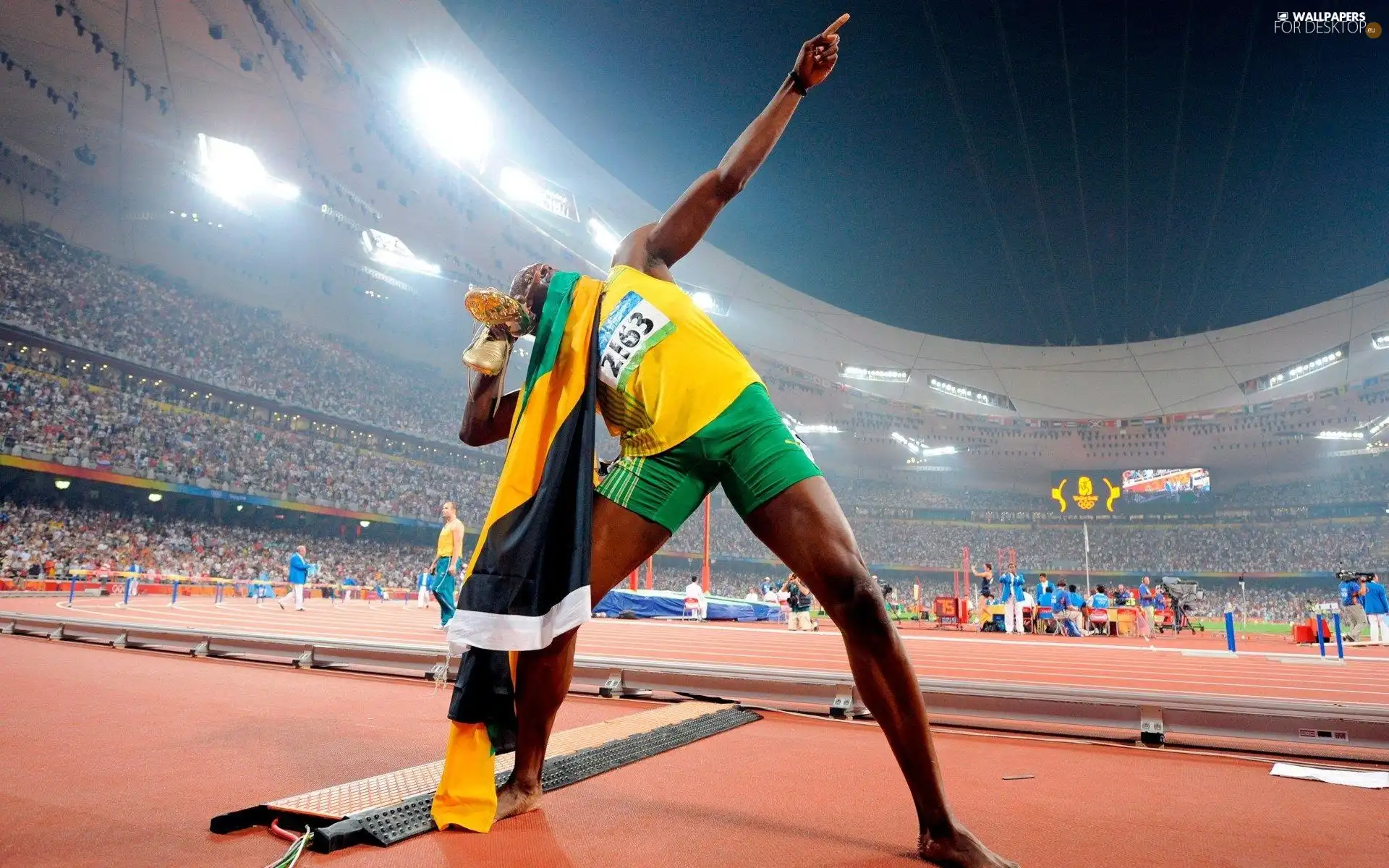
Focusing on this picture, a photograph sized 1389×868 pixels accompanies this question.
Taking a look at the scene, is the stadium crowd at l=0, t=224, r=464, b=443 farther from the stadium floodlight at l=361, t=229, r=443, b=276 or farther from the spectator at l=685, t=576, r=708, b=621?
the spectator at l=685, t=576, r=708, b=621

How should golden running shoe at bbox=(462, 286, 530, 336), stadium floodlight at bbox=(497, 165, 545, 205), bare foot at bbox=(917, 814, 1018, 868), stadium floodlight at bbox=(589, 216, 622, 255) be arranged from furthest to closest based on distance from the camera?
1. stadium floodlight at bbox=(589, 216, 622, 255)
2. stadium floodlight at bbox=(497, 165, 545, 205)
3. golden running shoe at bbox=(462, 286, 530, 336)
4. bare foot at bbox=(917, 814, 1018, 868)

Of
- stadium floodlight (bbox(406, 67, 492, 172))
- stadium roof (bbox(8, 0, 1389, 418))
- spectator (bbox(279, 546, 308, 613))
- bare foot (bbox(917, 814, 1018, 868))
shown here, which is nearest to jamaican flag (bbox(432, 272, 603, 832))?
bare foot (bbox(917, 814, 1018, 868))

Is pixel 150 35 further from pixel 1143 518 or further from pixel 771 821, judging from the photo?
pixel 1143 518

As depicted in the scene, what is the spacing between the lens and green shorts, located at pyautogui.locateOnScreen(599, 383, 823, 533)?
68.2 inches

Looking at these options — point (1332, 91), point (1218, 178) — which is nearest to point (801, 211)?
point (1218, 178)

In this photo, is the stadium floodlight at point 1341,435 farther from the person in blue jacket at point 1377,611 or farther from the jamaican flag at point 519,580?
the jamaican flag at point 519,580

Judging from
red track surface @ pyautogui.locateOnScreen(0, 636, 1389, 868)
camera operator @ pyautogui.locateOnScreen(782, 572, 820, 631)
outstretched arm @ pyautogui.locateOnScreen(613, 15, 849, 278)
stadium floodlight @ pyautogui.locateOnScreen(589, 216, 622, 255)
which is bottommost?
camera operator @ pyautogui.locateOnScreen(782, 572, 820, 631)

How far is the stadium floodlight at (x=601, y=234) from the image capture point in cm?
2783

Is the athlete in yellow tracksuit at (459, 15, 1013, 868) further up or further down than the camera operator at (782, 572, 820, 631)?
further up

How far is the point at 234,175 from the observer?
25.3m

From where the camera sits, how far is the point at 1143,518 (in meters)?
41.4

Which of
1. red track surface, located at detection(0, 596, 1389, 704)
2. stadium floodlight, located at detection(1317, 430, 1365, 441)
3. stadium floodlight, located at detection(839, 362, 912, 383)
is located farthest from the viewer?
stadium floodlight, located at detection(839, 362, 912, 383)

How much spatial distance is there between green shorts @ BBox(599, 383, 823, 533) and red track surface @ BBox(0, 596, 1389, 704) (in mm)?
3021

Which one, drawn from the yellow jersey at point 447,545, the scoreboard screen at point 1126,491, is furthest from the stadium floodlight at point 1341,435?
the yellow jersey at point 447,545
